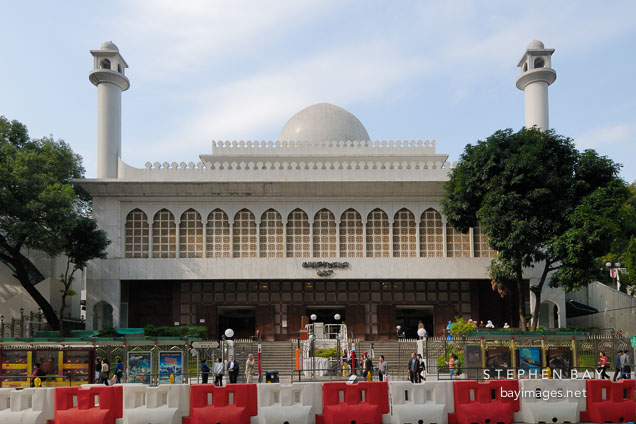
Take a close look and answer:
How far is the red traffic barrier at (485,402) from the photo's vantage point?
50.5 feet

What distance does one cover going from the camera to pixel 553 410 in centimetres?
1560

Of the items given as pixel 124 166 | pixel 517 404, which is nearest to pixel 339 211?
pixel 124 166

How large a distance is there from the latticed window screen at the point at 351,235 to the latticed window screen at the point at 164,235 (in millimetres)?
9069

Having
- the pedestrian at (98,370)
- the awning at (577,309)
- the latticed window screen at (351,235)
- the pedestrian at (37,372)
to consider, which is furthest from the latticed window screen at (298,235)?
the pedestrian at (37,372)

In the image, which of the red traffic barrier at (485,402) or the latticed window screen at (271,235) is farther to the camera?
the latticed window screen at (271,235)

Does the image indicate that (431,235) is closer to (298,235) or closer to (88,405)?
(298,235)

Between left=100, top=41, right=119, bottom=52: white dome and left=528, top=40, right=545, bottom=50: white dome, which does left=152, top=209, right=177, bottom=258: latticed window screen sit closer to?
left=100, top=41, right=119, bottom=52: white dome

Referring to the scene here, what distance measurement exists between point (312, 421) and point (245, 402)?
1560 mm

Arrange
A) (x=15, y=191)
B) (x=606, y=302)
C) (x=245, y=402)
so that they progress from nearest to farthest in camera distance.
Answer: (x=245, y=402) < (x=15, y=191) < (x=606, y=302)

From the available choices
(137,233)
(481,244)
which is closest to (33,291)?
(137,233)

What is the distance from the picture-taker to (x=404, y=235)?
1483 inches

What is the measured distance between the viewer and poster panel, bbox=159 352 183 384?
891 inches

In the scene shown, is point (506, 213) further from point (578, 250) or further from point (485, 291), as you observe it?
point (485, 291)

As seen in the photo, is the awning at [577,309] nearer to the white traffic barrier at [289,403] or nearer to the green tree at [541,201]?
the green tree at [541,201]
